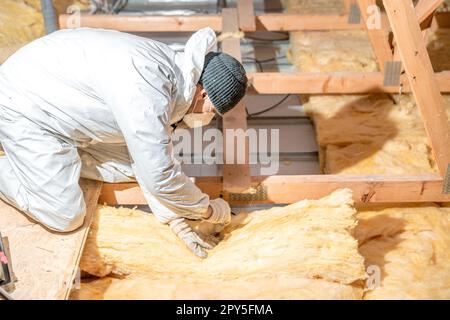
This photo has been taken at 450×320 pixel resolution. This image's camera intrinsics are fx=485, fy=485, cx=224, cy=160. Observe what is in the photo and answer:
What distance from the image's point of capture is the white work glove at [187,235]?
229 centimetres

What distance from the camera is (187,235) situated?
2.31 metres

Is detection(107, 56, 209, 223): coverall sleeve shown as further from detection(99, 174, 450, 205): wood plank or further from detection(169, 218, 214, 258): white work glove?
detection(99, 174, 450, 205): wood plank

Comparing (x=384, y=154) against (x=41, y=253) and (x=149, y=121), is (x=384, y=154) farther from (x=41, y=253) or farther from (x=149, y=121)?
(x=41, y=253)

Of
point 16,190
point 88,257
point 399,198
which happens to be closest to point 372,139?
Answer: point 399,198

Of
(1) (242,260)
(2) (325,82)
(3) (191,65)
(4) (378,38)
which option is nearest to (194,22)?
→ (2) (325,82)

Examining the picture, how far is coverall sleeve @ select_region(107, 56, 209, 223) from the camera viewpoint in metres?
1.91

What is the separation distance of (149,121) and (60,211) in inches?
24.1

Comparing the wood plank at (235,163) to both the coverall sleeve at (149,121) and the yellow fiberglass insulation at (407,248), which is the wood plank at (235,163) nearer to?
the coverall sleeve at (149,121)

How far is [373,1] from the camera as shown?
10.9ft

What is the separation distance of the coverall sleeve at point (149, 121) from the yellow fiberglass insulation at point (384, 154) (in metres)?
1.03

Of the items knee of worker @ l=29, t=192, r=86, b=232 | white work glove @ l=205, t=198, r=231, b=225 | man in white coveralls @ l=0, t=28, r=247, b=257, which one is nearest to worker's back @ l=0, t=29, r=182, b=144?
man in white coveralls @ l=0, t=28, r=247, b=257

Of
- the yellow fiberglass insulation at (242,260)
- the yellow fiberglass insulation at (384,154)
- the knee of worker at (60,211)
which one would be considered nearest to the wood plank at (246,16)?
the yellow fiberglass insulation at (384,154)

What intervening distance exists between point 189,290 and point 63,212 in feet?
2.15
